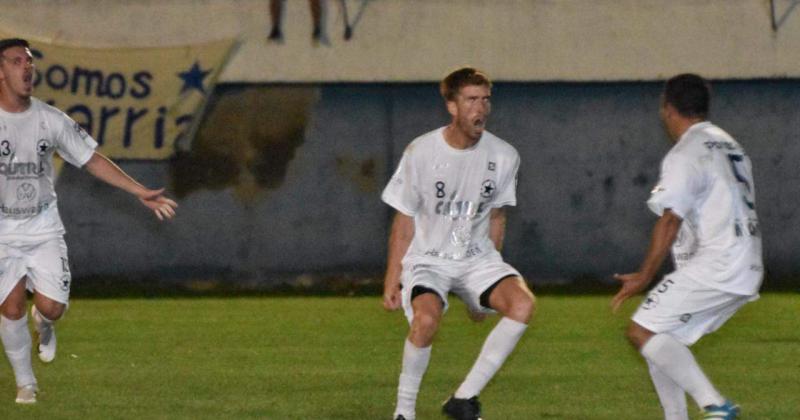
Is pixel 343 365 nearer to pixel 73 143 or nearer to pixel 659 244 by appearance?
pixel 73 143

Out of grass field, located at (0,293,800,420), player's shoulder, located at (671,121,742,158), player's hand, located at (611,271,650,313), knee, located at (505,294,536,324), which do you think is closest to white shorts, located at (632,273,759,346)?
player's hand, located at (611,271,650,313)

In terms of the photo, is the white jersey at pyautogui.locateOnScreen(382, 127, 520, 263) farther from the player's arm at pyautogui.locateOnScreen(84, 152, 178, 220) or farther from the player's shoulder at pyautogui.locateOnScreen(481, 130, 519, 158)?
the player's arm at pyautogui.locateOnScreen(84, 152, 178, 220)

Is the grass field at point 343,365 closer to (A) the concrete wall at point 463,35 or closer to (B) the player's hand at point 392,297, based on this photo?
(B) the player's hand at point 392,297

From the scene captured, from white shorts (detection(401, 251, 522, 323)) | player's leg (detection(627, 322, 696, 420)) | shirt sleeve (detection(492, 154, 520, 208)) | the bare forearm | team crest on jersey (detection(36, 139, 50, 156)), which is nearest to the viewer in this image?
the bare forearm

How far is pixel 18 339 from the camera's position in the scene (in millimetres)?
9641

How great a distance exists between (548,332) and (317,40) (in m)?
6.43

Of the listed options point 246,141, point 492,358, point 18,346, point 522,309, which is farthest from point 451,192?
point 246,141

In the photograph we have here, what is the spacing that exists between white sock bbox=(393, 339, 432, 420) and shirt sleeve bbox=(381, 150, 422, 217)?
26.8 inches

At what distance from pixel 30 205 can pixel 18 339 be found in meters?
0.73

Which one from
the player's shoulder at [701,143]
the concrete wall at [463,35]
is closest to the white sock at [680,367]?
the player's shoulder at [701,143]

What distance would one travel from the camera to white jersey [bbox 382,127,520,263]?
8.78m

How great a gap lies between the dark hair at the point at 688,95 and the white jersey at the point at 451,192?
4.04 ft

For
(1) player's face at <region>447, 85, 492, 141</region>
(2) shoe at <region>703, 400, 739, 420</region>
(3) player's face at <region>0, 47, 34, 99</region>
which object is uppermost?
(1) player's face at <region>447, 85, 492, 141</region>

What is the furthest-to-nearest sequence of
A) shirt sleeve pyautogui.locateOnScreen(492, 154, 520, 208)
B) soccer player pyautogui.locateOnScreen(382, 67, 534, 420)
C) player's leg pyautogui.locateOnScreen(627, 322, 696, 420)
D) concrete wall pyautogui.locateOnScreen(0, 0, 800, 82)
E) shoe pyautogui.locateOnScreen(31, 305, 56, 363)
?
concrete wall pyautogui.locateOnScreen(0, 0, 800, 82), shoe pyautogui.locateOnScreen(31, 305, 56, 363), shirt sleeve pyautogui.locateOnScreen(492, 154, 520, 208), soccer player pyautogui.locateOnScreen(382, 67, 534, 420), player's leg pyautogui.locateOnScreen(627, 322, 696, 420)
